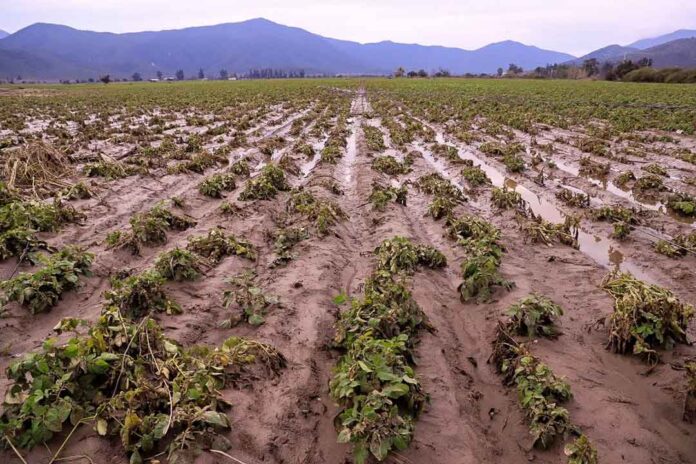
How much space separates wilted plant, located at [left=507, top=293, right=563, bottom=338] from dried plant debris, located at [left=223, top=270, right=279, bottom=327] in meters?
2.67

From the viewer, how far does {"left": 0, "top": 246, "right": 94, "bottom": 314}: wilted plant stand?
4938 millimetres

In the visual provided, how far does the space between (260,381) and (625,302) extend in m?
3.70

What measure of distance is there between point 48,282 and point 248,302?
7.58ft

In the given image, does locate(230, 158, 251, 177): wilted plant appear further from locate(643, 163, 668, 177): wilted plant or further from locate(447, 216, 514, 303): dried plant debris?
locate(643, 163, 668, 177): wilted plant

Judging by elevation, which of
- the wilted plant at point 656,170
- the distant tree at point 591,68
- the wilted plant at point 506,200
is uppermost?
the distant tree at point 591,68

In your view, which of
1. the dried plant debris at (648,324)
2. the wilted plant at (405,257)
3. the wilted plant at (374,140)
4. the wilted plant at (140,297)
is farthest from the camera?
the wilted plant at (374,140)

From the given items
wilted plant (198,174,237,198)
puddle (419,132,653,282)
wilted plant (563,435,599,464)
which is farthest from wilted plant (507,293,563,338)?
wilted plant (198,174,237,198)

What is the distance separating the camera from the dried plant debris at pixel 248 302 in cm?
496

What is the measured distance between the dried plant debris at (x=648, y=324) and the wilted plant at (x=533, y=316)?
56 cm

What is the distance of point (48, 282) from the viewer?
16.8ft

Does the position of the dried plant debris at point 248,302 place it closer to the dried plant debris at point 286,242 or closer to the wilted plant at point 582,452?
the dried plant debris at point 286,242

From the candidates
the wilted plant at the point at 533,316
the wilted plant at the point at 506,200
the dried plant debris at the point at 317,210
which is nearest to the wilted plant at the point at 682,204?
the wilted plant at the point at 506,200

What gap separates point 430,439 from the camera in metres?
3.49

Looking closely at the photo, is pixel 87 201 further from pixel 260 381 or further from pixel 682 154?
pixel 682 154
